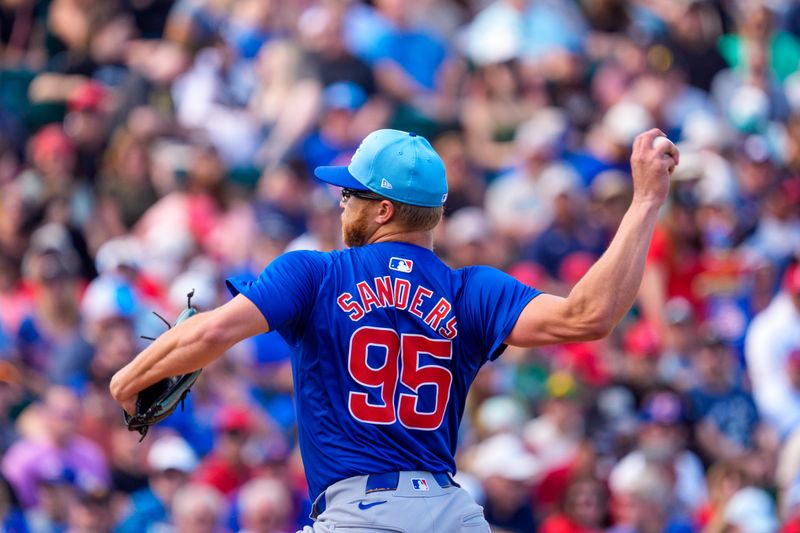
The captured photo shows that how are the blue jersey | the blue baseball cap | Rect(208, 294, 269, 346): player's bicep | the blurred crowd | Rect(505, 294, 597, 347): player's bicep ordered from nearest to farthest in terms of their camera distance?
Rect(208, 294, 269, 346): player's bicep
Rect(505, 294, 597, 347): player's bicep
the blue jersey
the blue baseball cap
the blurred crowd

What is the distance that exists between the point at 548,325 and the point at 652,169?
0.54 metres

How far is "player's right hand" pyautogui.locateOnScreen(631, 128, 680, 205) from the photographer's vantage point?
4418 millimetres

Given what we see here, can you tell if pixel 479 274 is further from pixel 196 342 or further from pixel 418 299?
pixel 196 342

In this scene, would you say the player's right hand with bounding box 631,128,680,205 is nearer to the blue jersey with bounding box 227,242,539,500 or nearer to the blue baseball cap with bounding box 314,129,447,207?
the blue jersey with bounding box 227,242,539,500

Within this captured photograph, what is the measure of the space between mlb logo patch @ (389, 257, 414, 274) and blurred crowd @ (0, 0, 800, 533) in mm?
4234

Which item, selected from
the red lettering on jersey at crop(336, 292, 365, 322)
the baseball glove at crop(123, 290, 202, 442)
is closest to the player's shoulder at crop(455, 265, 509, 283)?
the red lettering on jersey at crop(336, 292, 365, 322)

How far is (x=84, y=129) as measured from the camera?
39.5 feet

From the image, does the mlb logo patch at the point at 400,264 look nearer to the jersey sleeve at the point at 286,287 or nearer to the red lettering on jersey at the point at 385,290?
the red lettering on jersey at the point at 385,290

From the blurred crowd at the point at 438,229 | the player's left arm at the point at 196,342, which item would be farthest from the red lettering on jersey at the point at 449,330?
the blurred crowd at the point at 438,229

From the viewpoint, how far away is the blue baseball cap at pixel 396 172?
15.3 ft

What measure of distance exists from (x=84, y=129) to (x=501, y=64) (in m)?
3.50

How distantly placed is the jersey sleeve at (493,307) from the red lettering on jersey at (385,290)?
0.75 ft

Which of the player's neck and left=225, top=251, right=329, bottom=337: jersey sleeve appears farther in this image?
the player's neck

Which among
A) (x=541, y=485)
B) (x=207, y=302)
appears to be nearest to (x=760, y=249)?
(x=541, y=485)
